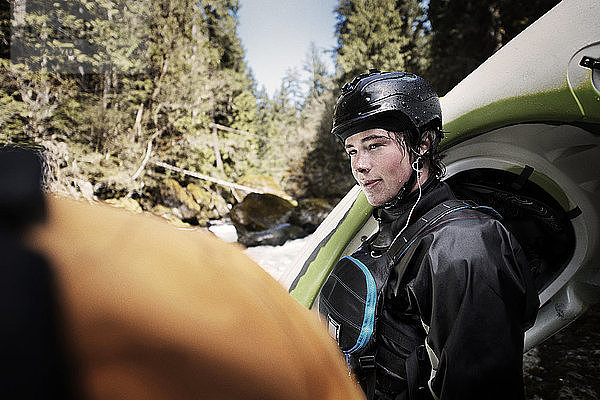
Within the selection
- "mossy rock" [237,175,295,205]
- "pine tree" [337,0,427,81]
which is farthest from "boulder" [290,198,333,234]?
"pine tree" [337,0,427,81]

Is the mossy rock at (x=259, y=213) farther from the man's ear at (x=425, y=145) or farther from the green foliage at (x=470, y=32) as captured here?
the man's ear at (x=425, y=145)

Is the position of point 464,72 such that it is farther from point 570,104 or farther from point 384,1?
point 570,104

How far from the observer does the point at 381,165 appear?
1.61 metres

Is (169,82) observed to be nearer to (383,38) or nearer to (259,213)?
(259,213)

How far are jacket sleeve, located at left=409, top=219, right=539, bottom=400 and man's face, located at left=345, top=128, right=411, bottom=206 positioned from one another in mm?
489

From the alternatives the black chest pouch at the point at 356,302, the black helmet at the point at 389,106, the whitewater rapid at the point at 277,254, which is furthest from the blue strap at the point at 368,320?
the whitewater rapid at the point at 277,254

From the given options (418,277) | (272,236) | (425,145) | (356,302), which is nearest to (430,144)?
(425,145)

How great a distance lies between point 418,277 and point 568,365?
3126 mm

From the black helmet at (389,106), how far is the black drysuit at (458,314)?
0.58 m

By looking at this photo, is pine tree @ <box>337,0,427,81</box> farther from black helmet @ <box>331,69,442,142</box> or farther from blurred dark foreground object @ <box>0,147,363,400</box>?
blurred dark foreground object @ <box>0,147,363,400</box>

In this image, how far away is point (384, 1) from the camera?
18.7 meters

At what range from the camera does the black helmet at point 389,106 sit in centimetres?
161

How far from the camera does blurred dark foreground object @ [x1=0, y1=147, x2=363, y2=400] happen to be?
333mm

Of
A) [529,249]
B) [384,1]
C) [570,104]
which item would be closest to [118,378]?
[570,104]
